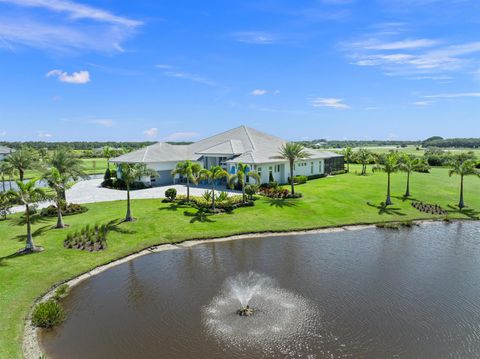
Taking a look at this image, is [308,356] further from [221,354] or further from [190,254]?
[190,254]

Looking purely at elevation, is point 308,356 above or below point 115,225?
below

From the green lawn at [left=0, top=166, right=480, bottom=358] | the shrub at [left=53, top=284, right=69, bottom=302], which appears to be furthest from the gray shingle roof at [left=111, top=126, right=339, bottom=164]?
the shrub at [left=53, top=284, right=69, bottom=302]

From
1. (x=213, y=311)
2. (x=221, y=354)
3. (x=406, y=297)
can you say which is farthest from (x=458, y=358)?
(x=213, y=311)

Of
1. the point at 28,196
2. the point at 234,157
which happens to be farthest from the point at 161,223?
the point at 234,157

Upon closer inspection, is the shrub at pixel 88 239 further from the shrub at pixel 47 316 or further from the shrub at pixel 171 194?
the shrub at pixel 171 194

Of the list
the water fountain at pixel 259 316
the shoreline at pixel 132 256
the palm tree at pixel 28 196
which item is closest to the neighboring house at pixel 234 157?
the shoreline at pixel 132 256

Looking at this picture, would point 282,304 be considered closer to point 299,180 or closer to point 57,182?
point 57,182

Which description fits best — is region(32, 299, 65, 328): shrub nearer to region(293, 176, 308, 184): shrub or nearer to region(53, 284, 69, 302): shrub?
region(53, 284, 69, 302): shrub
